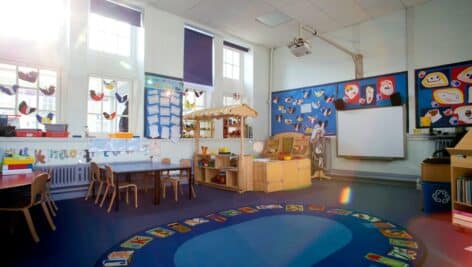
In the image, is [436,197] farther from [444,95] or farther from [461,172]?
[444,95]

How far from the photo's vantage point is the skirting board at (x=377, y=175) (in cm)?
631

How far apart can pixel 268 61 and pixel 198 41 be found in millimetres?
2763

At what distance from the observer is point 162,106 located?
6.43 metres

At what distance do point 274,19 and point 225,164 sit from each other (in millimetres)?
3927

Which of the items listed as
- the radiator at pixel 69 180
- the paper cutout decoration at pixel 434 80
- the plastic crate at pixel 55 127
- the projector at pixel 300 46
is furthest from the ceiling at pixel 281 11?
the radiator at pixel 69 180

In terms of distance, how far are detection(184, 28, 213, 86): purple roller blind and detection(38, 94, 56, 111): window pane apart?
2923mm

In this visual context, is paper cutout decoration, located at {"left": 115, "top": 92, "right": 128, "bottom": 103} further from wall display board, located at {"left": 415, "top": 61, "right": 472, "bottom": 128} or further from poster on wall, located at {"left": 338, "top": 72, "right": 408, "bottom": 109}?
wall display board, located at {"left": 415, "top": 61, "right": 472, "bottom": 128}

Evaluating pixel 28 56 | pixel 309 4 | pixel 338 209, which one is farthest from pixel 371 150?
pixel 28 56

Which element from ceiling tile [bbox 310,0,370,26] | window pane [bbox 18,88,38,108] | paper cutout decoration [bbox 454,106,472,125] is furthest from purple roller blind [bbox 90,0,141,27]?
paper cutout decoration [bbox 454,106,472,125]

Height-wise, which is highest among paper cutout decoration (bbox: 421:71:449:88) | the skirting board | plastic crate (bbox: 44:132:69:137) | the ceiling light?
the ceiling light

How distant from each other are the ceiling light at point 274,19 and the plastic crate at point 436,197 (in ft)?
16.0

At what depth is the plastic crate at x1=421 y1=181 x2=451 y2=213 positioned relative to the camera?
13.2 ft

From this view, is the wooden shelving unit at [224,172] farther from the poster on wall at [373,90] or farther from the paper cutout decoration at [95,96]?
the poster on wall at [373,90]

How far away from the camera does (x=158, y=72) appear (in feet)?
21.0
